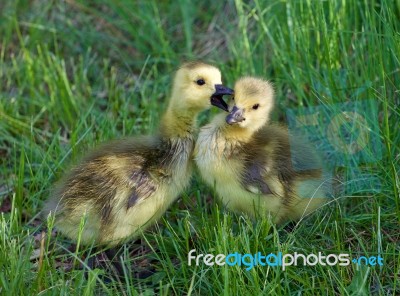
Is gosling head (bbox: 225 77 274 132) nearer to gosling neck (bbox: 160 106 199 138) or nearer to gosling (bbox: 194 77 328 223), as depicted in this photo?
gosling (bbox: 194 77 328 223)

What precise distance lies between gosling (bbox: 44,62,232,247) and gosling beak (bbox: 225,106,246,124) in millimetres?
100

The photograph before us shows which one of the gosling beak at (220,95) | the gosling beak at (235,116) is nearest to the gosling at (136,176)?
the gosling beak at (220,95)

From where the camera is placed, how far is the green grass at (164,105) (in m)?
2.61

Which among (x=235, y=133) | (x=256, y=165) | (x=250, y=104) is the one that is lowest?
(x=256, y=165)

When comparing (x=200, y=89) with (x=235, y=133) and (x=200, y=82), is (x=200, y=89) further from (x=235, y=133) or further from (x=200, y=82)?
(x=235, y=133)

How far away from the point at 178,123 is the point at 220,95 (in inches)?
7.8

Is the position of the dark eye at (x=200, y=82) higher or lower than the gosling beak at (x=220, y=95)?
higher

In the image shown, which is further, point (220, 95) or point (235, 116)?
point (220, 95)

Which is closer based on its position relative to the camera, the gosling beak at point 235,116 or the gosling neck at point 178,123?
the gosling beak at point 235,116

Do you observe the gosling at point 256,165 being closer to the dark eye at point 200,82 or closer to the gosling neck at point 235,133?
the gosling neck at point 235,133

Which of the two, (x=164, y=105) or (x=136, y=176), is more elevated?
(x=164, y=105)

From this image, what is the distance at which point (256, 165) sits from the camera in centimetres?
284

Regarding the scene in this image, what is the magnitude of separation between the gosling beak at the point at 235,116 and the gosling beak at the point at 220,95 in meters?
0.09

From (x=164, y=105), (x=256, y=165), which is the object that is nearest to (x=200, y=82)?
(x=256, y=165)
